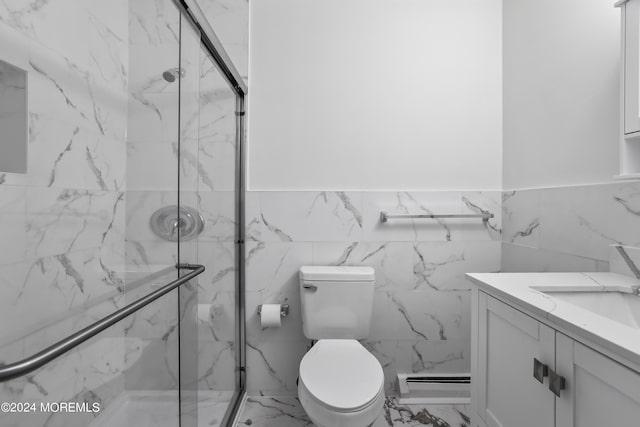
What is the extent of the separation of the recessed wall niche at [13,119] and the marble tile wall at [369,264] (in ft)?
3.94

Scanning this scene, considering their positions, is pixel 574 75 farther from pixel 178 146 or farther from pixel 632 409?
pixel 178 146

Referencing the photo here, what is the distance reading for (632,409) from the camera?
0.55 metres

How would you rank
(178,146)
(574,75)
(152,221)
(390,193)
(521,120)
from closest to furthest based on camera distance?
(152,221) < (178,146) < (574,75) < (521,120) < (390,193)

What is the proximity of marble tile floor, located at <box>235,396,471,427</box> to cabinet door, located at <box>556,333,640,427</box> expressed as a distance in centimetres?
99

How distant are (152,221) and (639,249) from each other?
1531 mm

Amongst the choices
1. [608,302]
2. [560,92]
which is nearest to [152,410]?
[608,302]

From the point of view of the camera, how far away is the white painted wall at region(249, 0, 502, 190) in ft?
5.78

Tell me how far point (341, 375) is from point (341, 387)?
0.08 m

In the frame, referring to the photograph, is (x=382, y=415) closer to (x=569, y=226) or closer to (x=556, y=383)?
(x=556, y=383)

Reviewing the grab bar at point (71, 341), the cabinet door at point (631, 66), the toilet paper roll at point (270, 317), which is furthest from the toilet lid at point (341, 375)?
the cabinet door at point (631, 66)

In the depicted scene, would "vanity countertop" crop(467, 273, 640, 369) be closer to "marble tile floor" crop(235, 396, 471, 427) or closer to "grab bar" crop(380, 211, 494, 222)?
"grab bar" crop(380, 211, 494, 222)

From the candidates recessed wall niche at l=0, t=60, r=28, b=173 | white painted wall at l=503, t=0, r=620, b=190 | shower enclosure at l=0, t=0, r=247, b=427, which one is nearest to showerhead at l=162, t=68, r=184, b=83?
shower enclosure at l=0, t=0, r=247, b=427

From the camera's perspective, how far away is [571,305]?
77 centimetres

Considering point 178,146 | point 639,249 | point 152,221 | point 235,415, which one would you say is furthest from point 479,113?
point 235,415
